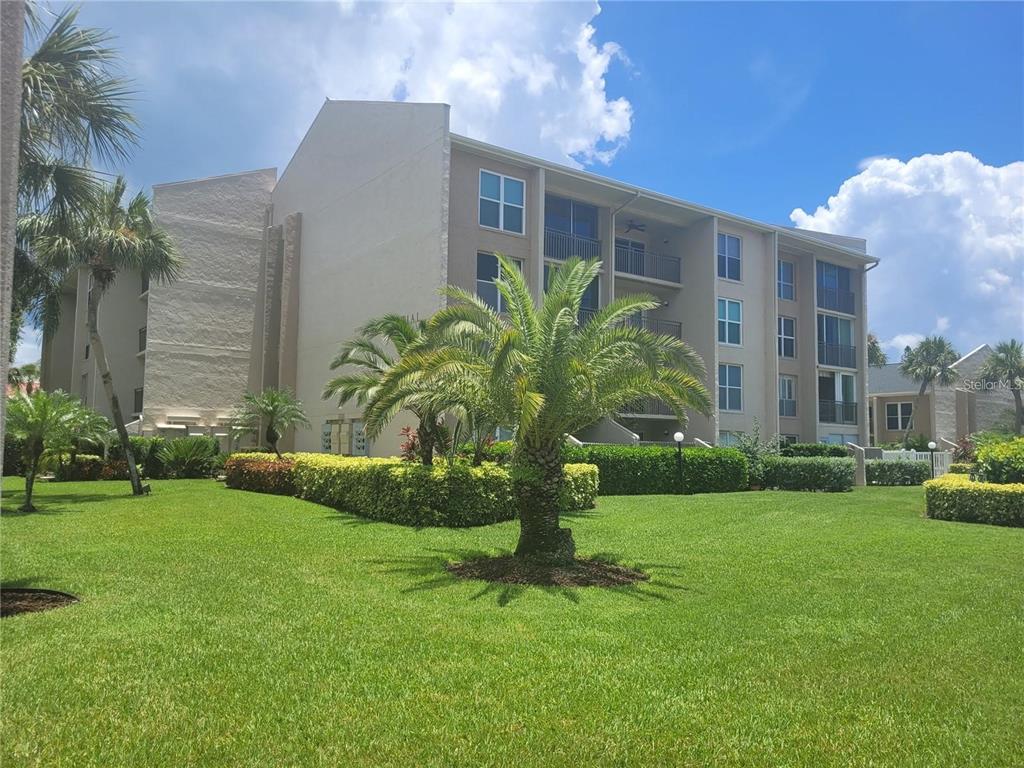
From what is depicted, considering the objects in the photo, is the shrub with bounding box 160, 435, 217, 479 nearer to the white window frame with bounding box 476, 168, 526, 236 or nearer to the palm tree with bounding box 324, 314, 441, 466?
the palm tree with bounding box 324, 314, 441, 466

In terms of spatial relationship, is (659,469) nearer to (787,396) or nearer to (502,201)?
(502,201)

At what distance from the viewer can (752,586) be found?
8.51 metres

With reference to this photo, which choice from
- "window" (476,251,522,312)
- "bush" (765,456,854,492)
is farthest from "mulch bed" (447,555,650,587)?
"bush" (765,456,854,492)

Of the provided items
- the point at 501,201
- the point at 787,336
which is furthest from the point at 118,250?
the point at 787,336

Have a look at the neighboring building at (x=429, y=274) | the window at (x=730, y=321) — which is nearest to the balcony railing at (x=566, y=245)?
the neighboring building at (x=429, y=274)

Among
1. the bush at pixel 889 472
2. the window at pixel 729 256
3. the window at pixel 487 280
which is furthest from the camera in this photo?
the window at pixel 729 256

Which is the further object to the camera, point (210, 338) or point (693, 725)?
point (210, 338)

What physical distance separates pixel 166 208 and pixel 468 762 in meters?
31.2

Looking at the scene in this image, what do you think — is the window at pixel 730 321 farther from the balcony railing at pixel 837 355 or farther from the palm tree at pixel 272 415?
the palm tree at pixel 272 415

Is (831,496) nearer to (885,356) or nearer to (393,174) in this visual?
(393,174)

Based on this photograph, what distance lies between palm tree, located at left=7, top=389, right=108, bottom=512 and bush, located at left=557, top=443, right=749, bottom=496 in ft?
38.4

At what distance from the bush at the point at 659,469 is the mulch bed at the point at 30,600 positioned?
43.2 feet

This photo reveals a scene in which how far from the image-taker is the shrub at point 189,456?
25.1 meters

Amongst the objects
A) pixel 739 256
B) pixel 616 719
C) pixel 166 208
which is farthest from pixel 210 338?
pixel 616 719
